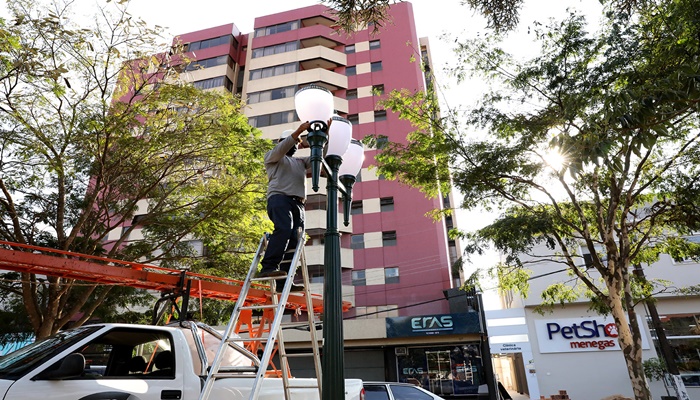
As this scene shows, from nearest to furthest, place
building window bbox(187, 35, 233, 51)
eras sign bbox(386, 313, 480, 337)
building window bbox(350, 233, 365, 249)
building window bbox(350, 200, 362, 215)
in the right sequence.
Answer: eras sign bbox(386, 313, 480, 337) → building window bbox(350, 233, 365, 249) → building window bbox(350, 200, 362, 215) → building window bbox(187, 35, 233, 51)

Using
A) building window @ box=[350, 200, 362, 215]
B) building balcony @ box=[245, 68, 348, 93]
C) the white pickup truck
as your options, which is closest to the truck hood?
the white pickup truck

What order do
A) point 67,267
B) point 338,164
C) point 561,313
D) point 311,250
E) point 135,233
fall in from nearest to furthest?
point 338,164, point 67,267, point 561,313, point 311,250, point 135,233

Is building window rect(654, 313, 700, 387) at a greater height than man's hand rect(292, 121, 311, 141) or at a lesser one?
lesser

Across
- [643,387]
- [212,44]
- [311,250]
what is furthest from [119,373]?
[212,44]

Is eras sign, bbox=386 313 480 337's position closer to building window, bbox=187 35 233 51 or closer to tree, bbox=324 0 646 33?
tree, bbox=324 0 646 33

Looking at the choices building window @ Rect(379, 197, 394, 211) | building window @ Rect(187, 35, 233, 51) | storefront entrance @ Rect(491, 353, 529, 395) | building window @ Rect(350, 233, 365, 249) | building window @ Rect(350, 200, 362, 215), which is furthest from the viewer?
building window @ Rect(187, 35, 233, 51)

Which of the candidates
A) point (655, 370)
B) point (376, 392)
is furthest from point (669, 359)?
point (376, 392)

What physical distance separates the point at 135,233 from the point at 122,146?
1991 cm

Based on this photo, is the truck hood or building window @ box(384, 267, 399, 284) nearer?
the truck hood

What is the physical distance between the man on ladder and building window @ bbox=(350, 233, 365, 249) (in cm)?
2069

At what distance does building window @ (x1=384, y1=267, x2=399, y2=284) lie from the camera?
23562 mm

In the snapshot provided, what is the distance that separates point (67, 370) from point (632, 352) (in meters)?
11.2

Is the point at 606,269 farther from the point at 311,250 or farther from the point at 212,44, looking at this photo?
the point at 212,44

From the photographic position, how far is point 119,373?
450cm
